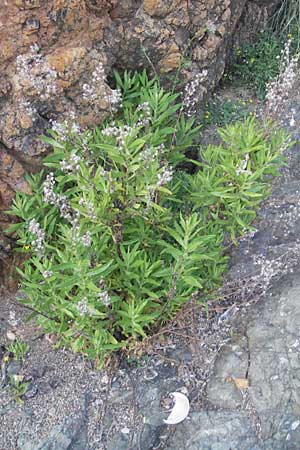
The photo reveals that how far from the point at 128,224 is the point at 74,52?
126 centimetres

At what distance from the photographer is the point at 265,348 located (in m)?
3.76

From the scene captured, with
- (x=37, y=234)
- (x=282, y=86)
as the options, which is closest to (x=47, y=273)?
(x=37, y=234)

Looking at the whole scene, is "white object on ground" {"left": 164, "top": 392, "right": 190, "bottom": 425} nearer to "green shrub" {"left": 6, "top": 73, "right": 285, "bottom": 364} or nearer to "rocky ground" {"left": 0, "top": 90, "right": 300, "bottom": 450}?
"rocky ground" {"left": 0, "top": 90, "right": 300, "bottom": 450}

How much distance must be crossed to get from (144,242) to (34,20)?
162 centimetres

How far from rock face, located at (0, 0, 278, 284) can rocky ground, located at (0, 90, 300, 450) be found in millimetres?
1066

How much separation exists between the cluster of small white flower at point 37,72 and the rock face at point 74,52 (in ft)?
0.04

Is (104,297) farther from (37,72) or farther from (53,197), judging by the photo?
(37,72)

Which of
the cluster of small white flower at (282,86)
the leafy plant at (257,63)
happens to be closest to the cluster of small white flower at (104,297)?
the cluster of small white flower at (282,86)

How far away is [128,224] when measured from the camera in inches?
137

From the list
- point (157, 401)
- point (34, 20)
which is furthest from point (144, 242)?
point (34, 20)

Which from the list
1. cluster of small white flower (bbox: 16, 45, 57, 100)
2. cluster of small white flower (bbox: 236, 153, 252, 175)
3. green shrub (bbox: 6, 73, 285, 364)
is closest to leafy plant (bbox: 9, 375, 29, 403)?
green shrub (bbox: 6, 73, 285, 364)

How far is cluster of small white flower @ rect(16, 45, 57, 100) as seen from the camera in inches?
127

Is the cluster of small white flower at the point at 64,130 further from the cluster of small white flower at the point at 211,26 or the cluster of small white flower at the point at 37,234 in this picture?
the cluster of small white flower at the point at 211,26

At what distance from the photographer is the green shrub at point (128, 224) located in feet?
10.3
